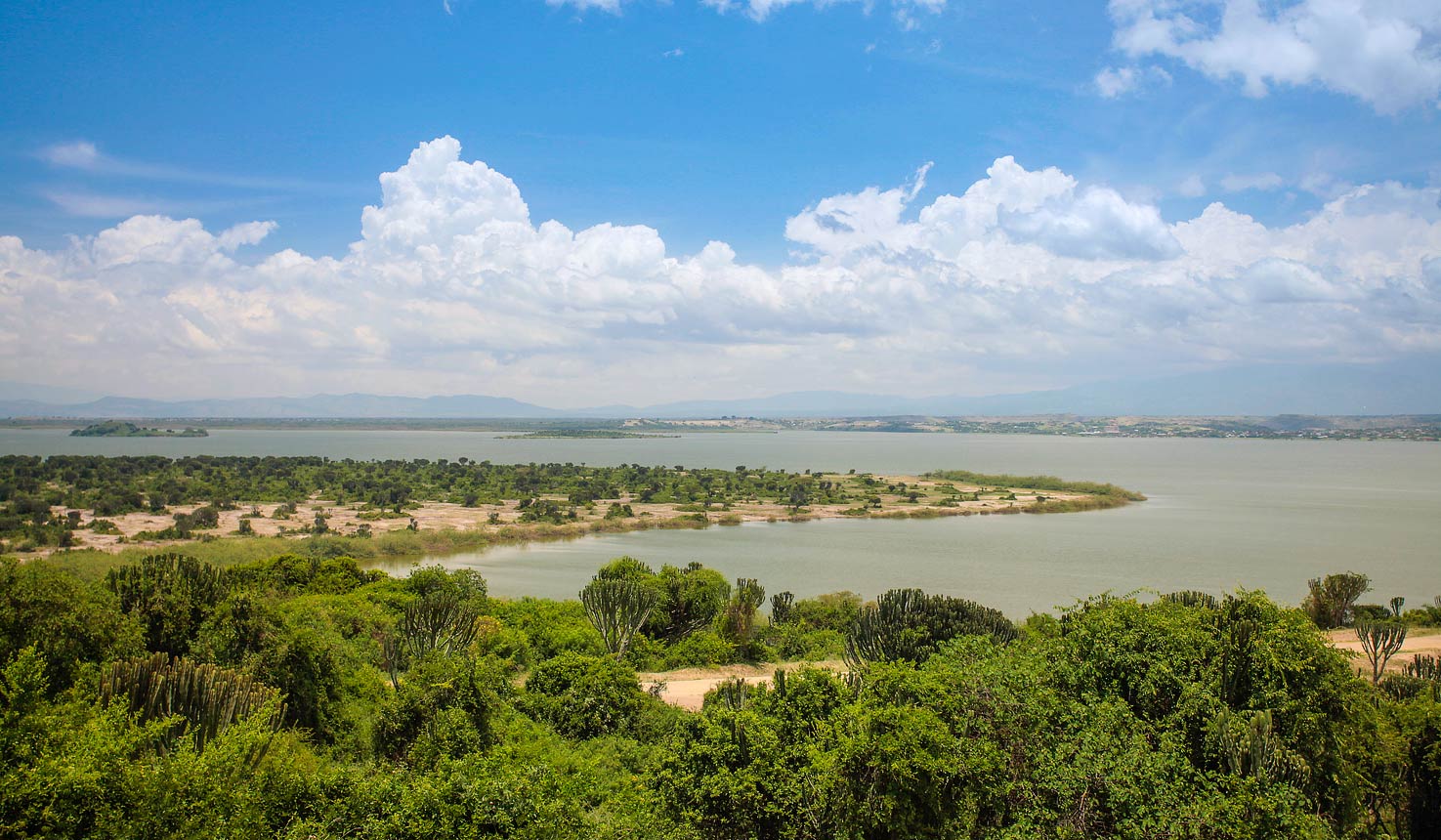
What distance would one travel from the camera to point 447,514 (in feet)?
195

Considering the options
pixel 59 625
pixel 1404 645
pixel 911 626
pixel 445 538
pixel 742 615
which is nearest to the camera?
pixel 59 625

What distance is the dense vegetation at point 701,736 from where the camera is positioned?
769 cm

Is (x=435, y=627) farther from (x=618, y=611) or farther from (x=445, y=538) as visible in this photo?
(x=445, y=538)

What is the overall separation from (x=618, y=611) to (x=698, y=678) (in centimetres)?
308

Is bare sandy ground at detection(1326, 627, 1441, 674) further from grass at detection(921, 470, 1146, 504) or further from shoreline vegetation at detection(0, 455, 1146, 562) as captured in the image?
grass at detection(921, 470, 1146, 504)

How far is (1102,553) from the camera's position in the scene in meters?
45.0

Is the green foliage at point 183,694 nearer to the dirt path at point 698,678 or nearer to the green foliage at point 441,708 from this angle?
the green foliage at point 441,708

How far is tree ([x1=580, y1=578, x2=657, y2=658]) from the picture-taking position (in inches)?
908

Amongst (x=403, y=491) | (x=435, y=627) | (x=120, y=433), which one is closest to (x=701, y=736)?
(x=435, y=627)

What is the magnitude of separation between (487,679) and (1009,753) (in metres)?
7.99

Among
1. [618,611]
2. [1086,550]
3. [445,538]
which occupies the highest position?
[618,611]

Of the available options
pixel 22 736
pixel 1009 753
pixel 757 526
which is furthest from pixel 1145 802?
pixel 757 526

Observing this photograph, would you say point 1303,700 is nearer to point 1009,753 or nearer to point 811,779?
point 1009,753

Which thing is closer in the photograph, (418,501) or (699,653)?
(699,653)
